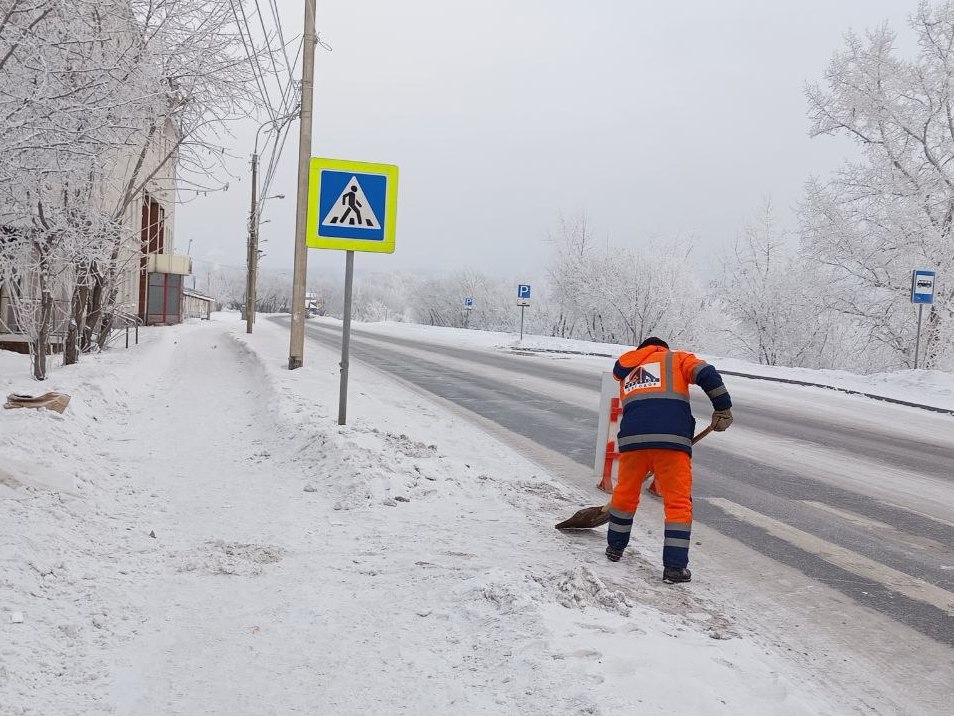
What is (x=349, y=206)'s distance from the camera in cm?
761

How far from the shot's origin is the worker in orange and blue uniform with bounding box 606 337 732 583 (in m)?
4.39

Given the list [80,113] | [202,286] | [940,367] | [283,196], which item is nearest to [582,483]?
[80,113]

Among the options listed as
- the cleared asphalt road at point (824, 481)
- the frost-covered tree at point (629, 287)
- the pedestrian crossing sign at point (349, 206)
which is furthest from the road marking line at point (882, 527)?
the frost-covered tree at point (629, 287)

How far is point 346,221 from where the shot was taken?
7617 mm

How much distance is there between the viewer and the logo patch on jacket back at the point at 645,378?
4559 millimetres

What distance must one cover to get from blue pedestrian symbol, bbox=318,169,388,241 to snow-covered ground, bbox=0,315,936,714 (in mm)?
2184

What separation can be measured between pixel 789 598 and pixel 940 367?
74.7 ft

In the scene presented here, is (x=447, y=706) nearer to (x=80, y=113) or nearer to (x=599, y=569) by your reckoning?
(x=599, y=569)

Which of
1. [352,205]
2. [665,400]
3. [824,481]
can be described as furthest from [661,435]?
[352,205]

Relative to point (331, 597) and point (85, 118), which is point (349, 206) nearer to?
point (85, 118)

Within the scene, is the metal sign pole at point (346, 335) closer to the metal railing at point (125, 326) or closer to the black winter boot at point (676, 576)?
the black winter boot at point (676, 576)

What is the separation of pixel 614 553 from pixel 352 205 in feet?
15.6

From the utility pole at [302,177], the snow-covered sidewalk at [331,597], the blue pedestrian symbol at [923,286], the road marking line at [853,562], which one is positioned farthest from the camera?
the blue pedestrian symbol at [923,286]

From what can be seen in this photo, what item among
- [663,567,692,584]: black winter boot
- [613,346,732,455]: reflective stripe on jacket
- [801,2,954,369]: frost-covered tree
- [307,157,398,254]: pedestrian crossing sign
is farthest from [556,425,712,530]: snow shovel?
[801,2,954,369]: frost-covered tree
